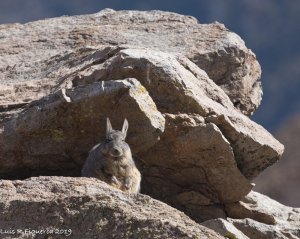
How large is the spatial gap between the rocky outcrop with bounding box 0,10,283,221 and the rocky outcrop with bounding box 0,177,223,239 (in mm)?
2391

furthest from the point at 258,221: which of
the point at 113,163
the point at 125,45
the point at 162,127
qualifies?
the point at 125,45

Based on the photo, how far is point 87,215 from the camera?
7.65m

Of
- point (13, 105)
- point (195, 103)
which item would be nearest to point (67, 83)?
point (13, 105)

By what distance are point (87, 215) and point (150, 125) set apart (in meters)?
2.85

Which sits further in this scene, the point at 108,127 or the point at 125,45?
the point at 125,45

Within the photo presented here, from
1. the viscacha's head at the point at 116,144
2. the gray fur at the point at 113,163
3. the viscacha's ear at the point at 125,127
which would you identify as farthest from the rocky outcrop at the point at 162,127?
the gray fur at the point at 113,163

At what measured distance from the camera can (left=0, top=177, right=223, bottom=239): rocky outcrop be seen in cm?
738

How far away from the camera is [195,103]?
10.9 meters

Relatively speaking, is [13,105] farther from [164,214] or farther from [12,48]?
[164,214]

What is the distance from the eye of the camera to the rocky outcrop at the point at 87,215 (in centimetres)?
738

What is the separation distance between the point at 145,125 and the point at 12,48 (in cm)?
382

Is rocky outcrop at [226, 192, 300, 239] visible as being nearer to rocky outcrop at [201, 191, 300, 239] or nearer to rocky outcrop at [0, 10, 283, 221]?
rocky outcrop at [201, 191, 300, 239]

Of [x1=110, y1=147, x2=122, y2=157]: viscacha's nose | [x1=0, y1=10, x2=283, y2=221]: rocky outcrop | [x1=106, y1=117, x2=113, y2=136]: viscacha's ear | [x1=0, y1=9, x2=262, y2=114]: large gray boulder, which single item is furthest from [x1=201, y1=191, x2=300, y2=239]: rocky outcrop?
[x1=106, y1=117, x2=113, y2=136]: viscacha's ear

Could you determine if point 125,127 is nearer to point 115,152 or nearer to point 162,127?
point 115,152
